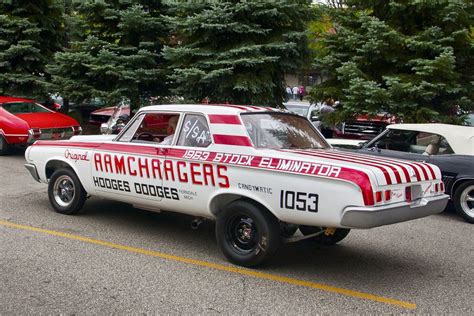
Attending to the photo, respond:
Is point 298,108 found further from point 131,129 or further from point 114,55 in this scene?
point 131,129

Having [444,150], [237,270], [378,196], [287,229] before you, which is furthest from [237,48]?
[378,196]

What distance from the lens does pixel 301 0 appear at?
13109 millimetres

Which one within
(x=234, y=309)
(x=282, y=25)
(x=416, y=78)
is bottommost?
(x=234, y=309)

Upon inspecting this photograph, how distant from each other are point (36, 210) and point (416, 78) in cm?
846

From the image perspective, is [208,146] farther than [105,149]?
No

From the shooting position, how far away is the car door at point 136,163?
6312 mm

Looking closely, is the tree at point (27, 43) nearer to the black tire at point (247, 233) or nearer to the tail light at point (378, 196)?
the black tire at point (247, 233)

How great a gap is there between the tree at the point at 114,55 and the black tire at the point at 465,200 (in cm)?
867

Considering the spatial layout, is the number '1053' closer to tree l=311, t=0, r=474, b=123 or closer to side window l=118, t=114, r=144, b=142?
side window l=118, t=114, r=144, b=142

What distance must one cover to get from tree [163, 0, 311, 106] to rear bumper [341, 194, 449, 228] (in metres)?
7.53

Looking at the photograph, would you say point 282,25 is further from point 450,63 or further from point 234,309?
point 234,309

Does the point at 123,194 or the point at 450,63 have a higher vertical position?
the point at 450,63

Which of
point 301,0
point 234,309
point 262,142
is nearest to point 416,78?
point 301,0

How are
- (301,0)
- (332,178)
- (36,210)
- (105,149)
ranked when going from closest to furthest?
(332,178)
(105,149)
(36,210)
(301,0)
